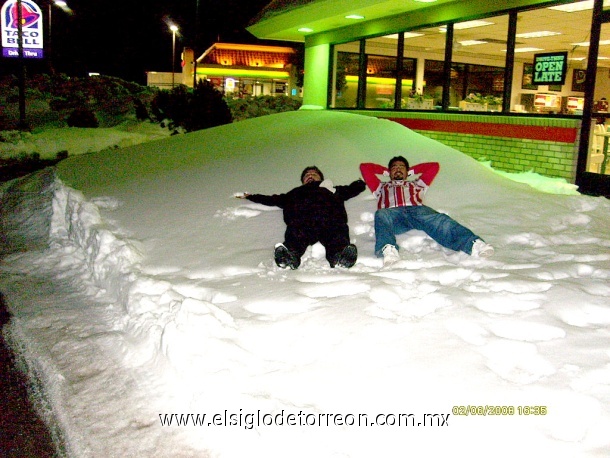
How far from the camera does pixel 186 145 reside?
34.0 feet

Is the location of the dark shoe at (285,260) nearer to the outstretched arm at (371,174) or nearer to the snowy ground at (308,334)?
the snowy ground at (308,334)

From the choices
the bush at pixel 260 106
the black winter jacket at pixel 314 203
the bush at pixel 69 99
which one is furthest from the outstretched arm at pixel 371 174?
the bush at pixel 260 106

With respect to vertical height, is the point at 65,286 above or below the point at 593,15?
below

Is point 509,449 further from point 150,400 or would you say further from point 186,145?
point 186,145

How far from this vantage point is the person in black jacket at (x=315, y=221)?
16.3 feet

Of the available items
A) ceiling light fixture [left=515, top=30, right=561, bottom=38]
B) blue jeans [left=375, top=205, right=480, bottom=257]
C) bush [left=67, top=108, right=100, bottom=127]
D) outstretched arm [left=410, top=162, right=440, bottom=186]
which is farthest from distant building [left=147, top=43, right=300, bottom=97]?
blue jeans [left=375, top=205, right=480, bottom=257]

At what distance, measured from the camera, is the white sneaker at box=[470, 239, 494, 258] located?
496cm

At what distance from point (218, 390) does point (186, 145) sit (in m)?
7.82

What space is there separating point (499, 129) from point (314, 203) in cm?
702

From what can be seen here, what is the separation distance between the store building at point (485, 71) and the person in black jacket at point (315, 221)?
5.44 metres

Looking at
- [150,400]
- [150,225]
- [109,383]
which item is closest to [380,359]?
[150,400]

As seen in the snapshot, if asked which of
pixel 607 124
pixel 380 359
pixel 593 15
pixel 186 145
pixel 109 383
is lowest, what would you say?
pixel 109 383

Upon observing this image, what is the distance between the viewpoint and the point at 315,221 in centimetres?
544

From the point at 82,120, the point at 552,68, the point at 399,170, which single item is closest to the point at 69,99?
the point at 82,120
